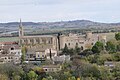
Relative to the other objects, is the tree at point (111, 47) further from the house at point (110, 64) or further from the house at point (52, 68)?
the house at point (52, 68)

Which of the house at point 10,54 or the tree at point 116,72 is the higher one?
the tree at point 116,72

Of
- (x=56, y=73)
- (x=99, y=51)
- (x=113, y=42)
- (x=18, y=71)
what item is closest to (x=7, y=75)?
(x=18, y=71)

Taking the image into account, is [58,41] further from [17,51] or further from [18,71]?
[18,71]

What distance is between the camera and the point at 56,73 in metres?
15.7

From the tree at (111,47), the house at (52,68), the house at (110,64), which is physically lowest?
the house at (52,68)

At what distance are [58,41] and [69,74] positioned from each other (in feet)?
48.6

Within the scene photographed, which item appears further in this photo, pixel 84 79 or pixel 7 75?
pixel 7 75

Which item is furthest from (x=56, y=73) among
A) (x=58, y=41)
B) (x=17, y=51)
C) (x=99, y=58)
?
(x=58, y=41)

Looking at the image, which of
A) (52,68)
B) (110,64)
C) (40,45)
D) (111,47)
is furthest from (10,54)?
(110,64)

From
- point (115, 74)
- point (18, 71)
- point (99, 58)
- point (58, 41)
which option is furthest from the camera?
point (58, 41)

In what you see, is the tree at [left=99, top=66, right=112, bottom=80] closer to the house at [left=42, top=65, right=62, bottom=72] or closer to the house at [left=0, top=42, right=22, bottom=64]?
the house at [left=42, top=65, right=62, bottom=72]

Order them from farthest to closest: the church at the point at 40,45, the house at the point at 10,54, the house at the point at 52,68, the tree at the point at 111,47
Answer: the church at the point at 40,45, the house at the point at 10,54, the tree at the point at 111,47, the house at the point at 52,68

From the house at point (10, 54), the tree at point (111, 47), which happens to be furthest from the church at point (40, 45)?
the tree at point (111, 47)

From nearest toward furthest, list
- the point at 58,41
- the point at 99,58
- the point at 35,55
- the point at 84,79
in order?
the point at 84,79 < the point at 99,58 < the point at 35,55 < the point at 58,41
